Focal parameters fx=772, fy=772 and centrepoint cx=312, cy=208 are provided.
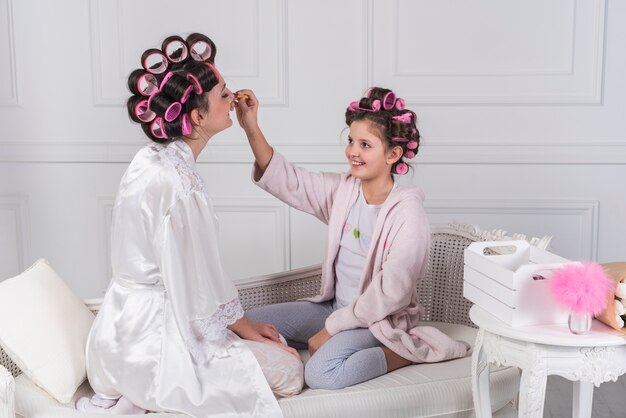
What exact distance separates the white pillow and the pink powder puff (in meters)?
1.24

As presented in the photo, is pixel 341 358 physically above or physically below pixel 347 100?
below

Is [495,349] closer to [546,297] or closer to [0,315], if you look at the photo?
[546,297]

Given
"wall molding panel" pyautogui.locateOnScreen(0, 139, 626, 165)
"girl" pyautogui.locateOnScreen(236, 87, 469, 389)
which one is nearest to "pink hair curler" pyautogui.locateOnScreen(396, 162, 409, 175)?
"girl" pyautogui.locateOnScreen(236, 87, 469, 389)

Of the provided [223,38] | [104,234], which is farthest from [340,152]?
[104,234]

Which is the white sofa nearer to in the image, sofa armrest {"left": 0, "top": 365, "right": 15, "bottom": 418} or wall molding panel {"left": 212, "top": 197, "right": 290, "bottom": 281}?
sofa armrest {"left": 0, "top": 365, "right": 15, "bottom": 418}

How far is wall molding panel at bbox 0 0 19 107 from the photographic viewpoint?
3.46m

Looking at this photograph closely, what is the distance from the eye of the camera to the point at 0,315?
203 cm

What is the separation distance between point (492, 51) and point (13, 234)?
7.65 ft

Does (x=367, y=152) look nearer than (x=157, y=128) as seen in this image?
No

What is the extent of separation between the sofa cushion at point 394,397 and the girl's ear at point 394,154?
2.06 ft

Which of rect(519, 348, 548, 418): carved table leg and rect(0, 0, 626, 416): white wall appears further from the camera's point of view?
rect(0, 0, 626, 416): white wall

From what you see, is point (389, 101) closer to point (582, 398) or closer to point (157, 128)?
point (157, 128)

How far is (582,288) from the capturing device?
166cm

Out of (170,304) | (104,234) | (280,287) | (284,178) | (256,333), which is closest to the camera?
(170,304)
